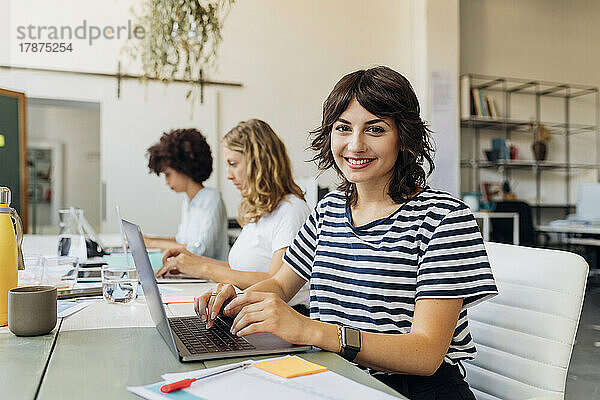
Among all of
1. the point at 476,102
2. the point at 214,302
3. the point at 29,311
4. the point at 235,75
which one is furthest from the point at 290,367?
the point at 476,102

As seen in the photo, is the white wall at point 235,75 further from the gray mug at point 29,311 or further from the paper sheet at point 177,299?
the gray mug at point 29,311

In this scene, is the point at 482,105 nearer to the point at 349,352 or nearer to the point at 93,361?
the point at 349,352

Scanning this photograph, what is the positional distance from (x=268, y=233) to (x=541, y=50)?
6.44 metres

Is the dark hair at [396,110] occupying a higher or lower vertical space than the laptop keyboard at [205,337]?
higher

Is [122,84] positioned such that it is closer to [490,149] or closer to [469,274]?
[490,149]

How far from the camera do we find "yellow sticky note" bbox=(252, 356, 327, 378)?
0.93 metres

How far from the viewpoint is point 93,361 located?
101 centimetres

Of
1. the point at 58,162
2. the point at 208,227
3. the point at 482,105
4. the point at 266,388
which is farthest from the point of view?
the point at 58,162

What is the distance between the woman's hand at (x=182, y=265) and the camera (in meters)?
2.04

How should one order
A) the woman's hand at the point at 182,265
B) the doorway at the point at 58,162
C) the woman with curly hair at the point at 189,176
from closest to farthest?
the woman's hand at the point at 182,265, the woman with curly hair at the point at 189,176, the doorway at the point at 58,162

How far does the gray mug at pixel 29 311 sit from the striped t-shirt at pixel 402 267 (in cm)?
61

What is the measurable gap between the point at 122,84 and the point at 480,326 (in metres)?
4.78

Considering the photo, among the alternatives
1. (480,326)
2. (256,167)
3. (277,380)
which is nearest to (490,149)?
(256,167)

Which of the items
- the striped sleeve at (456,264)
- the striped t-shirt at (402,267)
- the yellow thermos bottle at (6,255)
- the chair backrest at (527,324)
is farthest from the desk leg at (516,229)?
the yellow thermos bottle at (6,255)
